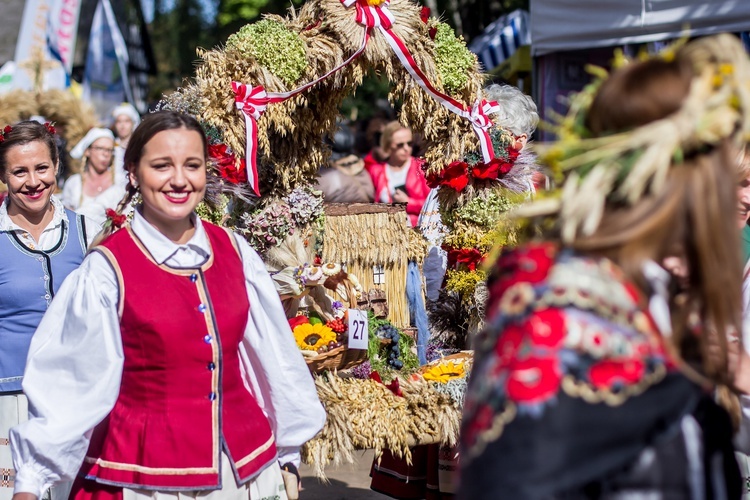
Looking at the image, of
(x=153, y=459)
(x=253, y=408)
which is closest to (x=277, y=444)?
(x=253, y=408)

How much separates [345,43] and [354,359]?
1410 mm

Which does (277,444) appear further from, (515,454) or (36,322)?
(515,454)

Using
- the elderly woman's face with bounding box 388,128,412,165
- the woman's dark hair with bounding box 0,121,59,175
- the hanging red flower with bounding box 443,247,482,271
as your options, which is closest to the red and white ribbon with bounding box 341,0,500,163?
the hanging red flower with bounding box 443,247,482,271

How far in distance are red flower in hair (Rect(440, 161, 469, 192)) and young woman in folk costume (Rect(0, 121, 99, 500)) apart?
1713mm

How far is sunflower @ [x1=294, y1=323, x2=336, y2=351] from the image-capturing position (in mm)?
4289

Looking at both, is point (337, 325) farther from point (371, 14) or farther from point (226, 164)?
point (371, 14)

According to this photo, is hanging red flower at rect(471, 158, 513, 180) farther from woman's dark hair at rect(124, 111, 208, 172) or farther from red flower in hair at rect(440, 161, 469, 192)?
woman's dark hair at rect(124, 111, 208, 172)

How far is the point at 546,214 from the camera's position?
1.58m

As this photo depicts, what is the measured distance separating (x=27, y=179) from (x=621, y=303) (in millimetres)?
2985

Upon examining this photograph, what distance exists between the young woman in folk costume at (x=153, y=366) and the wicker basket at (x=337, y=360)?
1.34 meters

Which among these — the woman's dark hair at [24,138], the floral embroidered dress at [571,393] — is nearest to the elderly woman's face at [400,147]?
the woman's dark hair at [24,138]

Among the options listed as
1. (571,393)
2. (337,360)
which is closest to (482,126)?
(337,360)

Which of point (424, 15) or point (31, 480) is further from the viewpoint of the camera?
point (424, 15)

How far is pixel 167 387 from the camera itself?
8.66 feet
